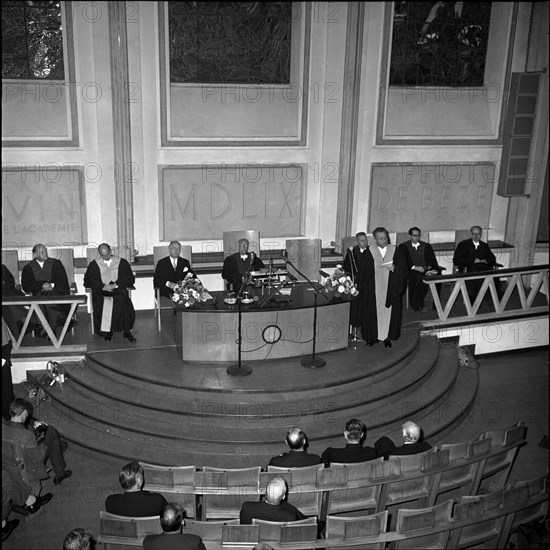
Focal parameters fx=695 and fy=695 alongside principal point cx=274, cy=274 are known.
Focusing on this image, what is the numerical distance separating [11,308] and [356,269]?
17.8 feet

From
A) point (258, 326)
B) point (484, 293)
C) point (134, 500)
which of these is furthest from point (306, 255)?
point (134, 500)

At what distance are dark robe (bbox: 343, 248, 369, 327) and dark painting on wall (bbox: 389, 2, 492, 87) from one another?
12.4ft

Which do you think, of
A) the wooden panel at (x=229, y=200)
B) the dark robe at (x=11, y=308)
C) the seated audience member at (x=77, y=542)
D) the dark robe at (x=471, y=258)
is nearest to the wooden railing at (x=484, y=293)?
the dark robe at (x=471, y=258)

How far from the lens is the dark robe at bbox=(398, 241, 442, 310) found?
39.4 feet

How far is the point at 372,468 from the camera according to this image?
6762 millimetres

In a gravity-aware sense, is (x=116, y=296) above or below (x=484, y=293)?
above

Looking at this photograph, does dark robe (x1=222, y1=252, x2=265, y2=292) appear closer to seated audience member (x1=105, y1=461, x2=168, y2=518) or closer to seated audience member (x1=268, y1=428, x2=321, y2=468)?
seated audience member (x1=268, y1=428, x2=321, y2=468)

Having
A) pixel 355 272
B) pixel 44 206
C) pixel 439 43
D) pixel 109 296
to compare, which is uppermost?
pixel 439 43

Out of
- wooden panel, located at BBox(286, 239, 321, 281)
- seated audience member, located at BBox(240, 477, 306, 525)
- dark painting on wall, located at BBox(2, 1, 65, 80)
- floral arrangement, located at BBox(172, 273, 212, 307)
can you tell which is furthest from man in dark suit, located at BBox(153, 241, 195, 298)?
seated audience member, located at BBox(240, 477, 306, 525)

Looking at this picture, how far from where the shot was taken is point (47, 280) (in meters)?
10.8

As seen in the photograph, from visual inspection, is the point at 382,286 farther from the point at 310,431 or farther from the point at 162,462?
the point at 162,462

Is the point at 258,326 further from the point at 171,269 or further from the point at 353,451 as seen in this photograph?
the point at 353,451

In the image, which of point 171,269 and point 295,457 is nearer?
point 295,457

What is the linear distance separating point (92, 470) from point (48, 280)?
11.9 ft
